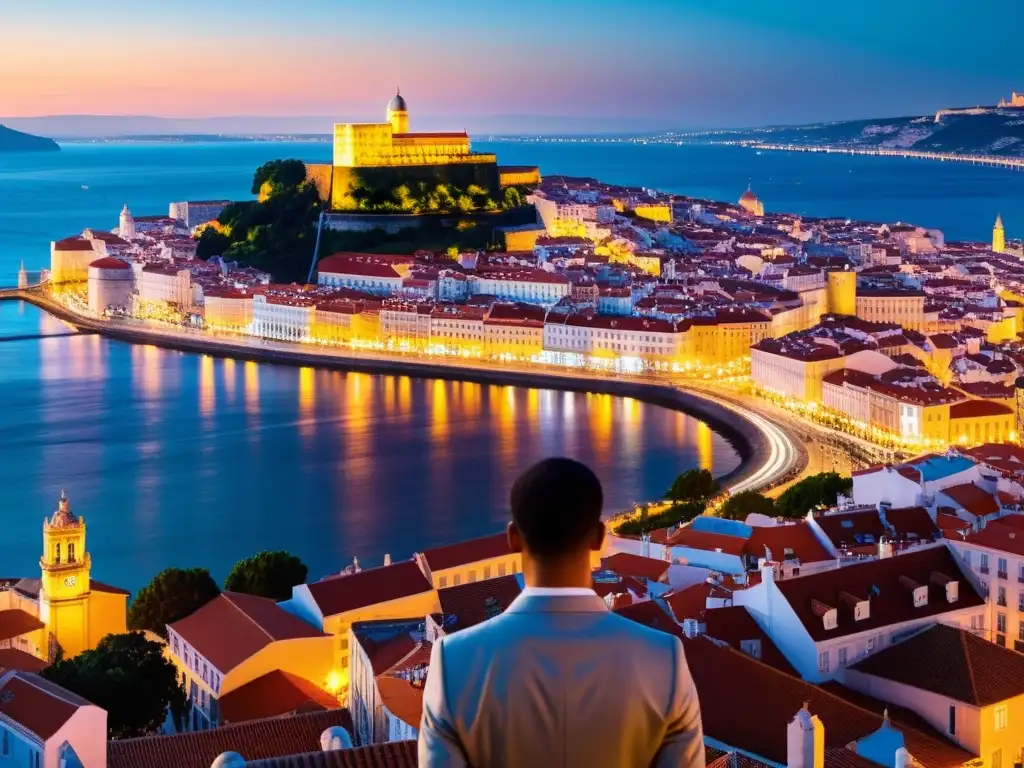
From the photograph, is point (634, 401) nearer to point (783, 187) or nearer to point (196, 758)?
point (196, 758)

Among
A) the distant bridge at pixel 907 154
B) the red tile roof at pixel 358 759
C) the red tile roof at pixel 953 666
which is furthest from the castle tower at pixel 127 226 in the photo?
the distant bridge at pixel 907 154

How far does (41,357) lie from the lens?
19656 millimetres

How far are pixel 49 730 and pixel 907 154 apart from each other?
253ft

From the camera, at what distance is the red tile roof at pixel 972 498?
269 inches

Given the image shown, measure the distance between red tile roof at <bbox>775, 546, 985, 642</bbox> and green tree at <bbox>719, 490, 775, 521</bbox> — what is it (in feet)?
11.2

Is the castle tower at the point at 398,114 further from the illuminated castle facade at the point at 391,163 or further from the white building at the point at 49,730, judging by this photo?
the white building at the point at 49,730

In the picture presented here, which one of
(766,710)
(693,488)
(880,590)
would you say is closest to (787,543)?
(880,590)

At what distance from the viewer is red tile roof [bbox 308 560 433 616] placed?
6.00 m

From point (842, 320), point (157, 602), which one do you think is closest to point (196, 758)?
point (157, 602)

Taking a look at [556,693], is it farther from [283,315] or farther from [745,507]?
[283,315]

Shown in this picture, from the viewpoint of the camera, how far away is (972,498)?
23.0ft

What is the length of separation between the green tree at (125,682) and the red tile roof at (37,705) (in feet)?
3.30

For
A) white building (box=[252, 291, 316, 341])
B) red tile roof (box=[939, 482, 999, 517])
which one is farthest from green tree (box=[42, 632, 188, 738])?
white building (box=[252, 291, 316, 341])

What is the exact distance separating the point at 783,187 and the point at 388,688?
5360cm
